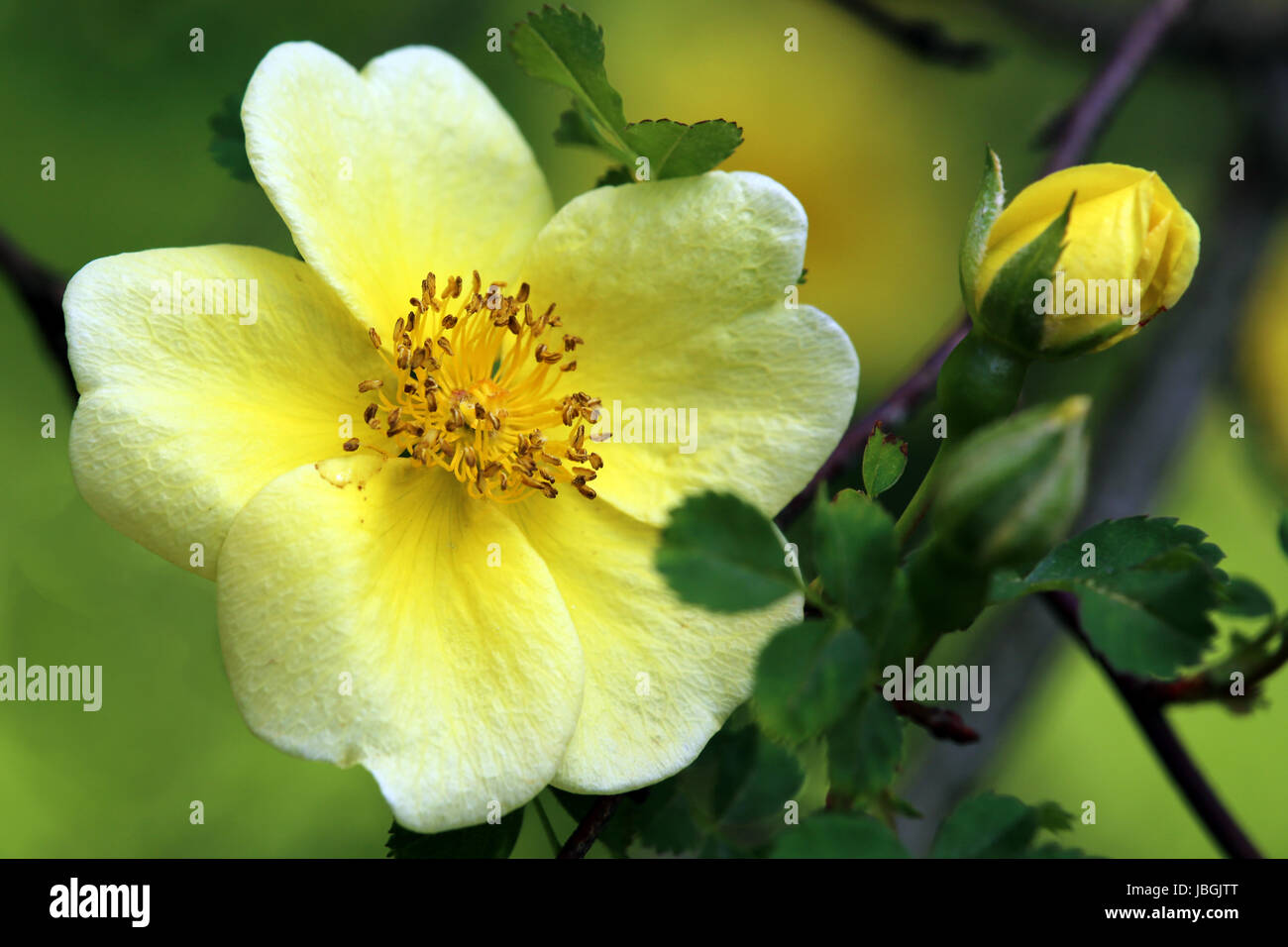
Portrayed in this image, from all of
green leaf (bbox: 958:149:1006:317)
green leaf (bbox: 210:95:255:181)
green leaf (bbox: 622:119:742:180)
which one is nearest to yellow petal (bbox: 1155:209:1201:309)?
green leaf (bbox: 958:149:1006:317)

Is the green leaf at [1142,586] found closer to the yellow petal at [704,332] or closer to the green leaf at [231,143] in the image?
the yellow petal at [704,332]

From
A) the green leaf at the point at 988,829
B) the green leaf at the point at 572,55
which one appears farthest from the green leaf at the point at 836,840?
the green leaf at the point at 572,55

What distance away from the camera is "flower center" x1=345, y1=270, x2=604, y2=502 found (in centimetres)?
95

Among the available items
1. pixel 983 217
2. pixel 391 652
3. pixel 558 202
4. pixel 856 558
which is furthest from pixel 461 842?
pixel 558 202

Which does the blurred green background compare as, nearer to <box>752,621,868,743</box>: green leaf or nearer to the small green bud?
<box>752,621,868,743</box>: green leaf

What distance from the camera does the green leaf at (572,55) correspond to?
0.92 meters

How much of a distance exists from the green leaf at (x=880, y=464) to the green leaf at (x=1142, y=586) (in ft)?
0.40

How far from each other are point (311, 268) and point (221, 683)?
3.60 feet

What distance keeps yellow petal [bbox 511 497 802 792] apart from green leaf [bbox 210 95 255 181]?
18.3 inches

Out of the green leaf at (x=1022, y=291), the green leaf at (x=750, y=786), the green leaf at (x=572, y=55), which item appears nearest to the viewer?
the green leaf at (x=1022, y=291)

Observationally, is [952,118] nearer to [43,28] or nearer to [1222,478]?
[1222,478]

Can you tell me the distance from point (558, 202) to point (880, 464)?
5.43 feet

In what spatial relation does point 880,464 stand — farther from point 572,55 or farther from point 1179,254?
point 572,55

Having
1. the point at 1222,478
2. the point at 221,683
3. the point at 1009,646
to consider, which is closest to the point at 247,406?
the point at 221,683
